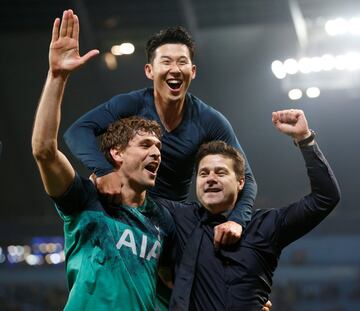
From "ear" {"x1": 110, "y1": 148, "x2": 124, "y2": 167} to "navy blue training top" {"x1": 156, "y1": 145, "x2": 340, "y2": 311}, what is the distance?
0.96 feet

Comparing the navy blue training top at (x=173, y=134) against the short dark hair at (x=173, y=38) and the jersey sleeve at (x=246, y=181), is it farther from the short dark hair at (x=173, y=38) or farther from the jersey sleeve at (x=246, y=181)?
the short dark hair at (x=173, y=38)

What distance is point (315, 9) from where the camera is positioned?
1202 cm

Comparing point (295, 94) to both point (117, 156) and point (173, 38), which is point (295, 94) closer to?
point (173, 38)

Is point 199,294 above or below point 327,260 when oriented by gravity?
above

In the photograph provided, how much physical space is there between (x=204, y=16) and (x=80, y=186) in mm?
10203

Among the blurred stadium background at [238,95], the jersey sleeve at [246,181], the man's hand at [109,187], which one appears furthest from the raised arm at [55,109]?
the blurred stadium background at [238,95]

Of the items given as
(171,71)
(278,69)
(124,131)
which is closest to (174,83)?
(171,71)

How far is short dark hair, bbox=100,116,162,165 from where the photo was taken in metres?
2.70

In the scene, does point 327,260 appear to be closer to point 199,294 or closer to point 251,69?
point 251,69

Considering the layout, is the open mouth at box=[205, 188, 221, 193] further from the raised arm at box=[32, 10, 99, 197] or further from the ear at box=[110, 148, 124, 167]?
the raised arm at box=[32, 10, 99, 197]

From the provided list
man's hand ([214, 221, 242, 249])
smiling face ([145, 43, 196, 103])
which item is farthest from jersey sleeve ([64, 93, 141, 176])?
man's hand ([214, 221, 242, 249])

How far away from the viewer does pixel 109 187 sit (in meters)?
2.56

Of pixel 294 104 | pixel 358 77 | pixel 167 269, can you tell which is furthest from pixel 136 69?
pixel 167 269

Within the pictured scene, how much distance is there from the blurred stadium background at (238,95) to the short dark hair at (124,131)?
9.35 m
